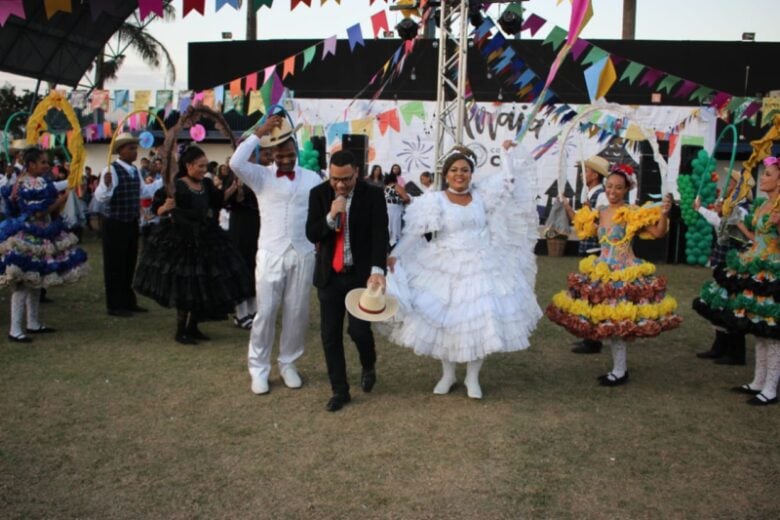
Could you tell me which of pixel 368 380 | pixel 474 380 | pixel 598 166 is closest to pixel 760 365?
pixel 598 166

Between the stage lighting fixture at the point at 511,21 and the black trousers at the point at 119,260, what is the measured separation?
5.83 metres

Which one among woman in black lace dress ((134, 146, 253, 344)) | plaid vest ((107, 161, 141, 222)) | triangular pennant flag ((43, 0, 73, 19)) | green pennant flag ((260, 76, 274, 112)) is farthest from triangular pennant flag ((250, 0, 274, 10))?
green pennant flag ((260, 76, 274, 112))

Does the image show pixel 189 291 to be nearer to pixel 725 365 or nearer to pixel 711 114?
pixel 725 365

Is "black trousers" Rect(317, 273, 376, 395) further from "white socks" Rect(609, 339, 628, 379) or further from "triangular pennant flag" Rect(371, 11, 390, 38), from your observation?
"triangular pennant flag" Rect(371, 11, 390, 38)

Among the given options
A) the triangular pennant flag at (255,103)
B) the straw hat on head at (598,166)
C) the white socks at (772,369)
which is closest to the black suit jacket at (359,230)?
the straw hat on head at (598,166)

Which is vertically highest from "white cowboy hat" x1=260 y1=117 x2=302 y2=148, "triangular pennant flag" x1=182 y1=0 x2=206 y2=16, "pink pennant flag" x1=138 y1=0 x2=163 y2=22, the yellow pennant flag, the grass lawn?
"triangular pennant flag" x1=182 y1=0 x2=206 y2=16

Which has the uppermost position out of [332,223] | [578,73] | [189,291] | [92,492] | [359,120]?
[578,73]

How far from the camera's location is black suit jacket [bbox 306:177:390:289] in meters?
4.89

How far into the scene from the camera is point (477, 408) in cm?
511

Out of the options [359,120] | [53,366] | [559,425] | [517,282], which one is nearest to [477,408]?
[559,425]

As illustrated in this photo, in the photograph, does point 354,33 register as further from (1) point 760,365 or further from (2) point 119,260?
(1) point 760,365

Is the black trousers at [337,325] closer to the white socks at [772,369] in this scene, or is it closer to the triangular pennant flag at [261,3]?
the white socks at [772,369]

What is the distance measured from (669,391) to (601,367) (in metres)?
0.75

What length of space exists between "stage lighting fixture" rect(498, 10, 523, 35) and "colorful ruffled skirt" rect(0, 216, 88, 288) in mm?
6552
